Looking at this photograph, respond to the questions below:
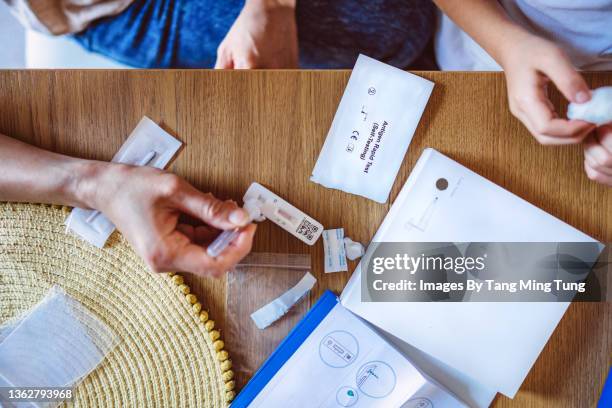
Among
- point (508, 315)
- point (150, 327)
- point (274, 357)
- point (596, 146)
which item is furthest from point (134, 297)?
point (596, 146)

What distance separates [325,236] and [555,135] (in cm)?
29

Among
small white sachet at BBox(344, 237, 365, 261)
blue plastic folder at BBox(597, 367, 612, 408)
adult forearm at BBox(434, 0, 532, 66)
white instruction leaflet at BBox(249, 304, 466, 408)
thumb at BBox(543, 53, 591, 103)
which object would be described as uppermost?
adult forearm at BBox(434, 0, 532, 66)

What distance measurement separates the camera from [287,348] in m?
0.61

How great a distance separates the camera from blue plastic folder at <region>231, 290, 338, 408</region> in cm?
60

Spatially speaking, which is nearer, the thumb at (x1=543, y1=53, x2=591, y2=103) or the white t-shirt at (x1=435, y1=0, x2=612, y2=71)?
the thumb at (x1=543, y1=53, x2=591, y2=103)

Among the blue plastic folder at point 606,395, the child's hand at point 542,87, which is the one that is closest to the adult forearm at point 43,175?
the child's hand at point 542,87

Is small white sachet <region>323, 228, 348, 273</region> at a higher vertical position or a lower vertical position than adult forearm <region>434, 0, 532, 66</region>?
lower

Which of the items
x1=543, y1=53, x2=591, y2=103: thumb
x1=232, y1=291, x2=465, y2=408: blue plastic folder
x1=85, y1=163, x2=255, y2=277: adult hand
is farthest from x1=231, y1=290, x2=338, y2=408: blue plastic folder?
x1=543, y1=53, x2=591, y2=103: thumb

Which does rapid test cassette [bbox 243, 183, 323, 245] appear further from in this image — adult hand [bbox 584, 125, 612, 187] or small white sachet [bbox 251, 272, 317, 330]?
adult hand [bbox 584, 125, 612, 187]

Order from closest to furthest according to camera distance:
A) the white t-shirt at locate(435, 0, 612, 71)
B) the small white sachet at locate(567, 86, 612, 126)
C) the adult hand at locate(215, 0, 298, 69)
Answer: the small white sachet at locate(567, 86, 612, 126)
the white t-shirt at locate(435, 0, 612, 71)
the adult hand at locate(215, 0, 298, 69)

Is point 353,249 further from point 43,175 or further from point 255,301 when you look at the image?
point 43,175

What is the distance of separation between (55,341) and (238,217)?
30 cm

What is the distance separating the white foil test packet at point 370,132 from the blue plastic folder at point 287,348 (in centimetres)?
15

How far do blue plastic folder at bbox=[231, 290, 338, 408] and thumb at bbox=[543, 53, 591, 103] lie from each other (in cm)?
36
